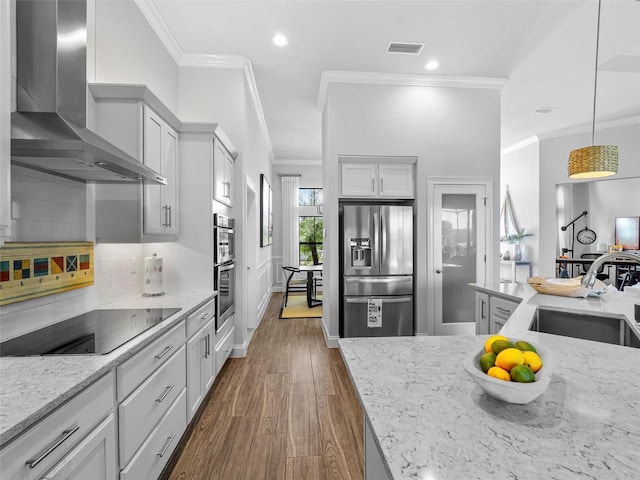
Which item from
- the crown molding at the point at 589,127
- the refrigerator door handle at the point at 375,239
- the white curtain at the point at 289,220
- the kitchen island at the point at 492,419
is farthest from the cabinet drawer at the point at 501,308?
the white curtain at the point at 289,220

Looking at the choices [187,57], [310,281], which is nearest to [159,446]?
[187,57]

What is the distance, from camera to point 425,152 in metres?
3.80

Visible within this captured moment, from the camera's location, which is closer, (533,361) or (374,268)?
(533,361)

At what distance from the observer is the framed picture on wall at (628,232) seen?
16.9ft

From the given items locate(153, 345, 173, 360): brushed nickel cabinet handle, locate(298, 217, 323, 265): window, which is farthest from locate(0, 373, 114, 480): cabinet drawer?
locate(298, 217, 323, 265): window

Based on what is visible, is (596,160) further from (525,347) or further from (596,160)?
(525,347)

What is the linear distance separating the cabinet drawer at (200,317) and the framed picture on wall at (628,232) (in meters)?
6.50

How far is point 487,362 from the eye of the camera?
808 mm

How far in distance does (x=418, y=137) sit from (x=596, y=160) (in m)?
1.72

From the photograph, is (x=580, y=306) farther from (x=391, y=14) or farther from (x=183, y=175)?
(x=183, y=175)

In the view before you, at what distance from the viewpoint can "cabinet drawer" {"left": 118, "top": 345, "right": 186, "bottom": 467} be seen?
1.29 meters

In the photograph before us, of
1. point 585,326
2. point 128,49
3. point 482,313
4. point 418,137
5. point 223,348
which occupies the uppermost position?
point 128,49

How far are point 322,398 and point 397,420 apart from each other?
2.03 m

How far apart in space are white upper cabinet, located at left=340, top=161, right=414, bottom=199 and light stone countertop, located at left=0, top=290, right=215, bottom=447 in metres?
2.80
